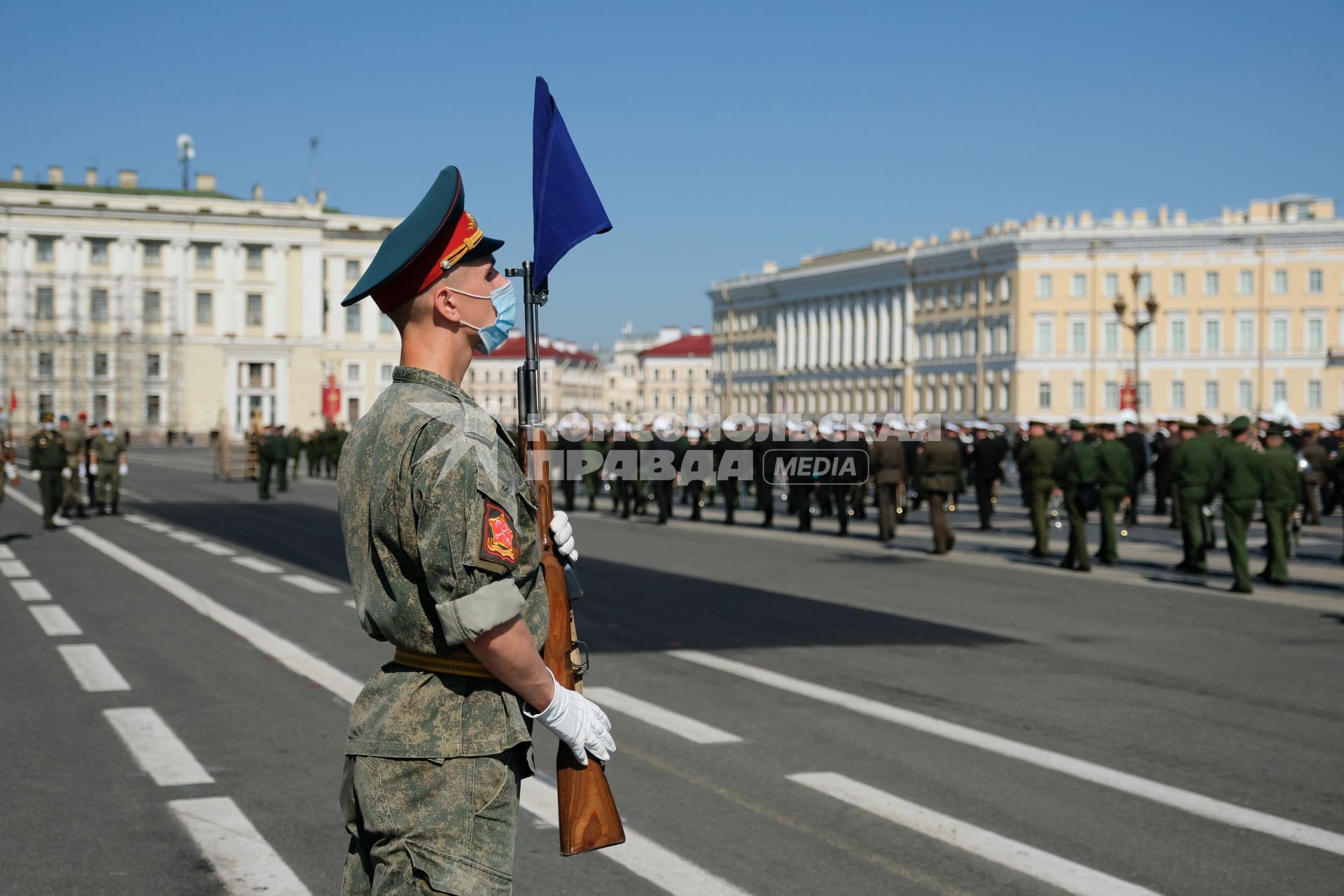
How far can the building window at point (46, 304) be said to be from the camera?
117 metres

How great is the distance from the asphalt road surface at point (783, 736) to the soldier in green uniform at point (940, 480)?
4254 mm

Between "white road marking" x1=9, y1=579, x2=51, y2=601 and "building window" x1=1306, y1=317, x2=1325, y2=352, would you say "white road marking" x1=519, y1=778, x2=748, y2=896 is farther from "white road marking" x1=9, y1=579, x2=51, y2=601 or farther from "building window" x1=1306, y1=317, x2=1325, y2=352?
"building window" x1=1306, y1=317, x2=1325, y2=352

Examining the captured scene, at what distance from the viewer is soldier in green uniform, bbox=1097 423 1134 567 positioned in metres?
20.4

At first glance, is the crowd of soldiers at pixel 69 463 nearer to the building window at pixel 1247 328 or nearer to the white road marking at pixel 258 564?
the white road marking at pixel 258 564

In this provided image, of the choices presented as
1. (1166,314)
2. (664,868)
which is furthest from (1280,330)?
(664,868)

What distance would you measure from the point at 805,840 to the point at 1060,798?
1432 millimetres

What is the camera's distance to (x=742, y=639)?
495 inches

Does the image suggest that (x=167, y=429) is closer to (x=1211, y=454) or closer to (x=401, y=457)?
(x=1211, y=454)

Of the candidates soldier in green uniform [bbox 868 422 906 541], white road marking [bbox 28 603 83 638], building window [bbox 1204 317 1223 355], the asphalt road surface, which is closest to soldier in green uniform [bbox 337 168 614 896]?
the asphalt road surface

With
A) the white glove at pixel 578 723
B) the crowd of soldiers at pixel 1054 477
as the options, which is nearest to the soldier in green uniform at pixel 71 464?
the crowd of soldiers at pixel 1054 477

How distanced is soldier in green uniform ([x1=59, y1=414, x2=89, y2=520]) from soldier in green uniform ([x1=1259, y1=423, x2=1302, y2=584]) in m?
19.0

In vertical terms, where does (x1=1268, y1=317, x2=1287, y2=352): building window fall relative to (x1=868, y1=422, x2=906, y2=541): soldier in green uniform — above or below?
above

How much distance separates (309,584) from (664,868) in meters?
11.5

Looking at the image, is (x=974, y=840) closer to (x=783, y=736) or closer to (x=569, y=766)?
(x=783, y=736)
